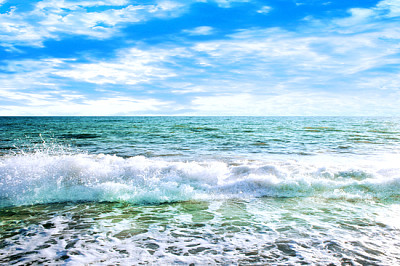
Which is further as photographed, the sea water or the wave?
the wave

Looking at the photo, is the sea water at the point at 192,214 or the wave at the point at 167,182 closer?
the sea water at the point at 192,214

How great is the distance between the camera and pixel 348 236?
14.9 ft

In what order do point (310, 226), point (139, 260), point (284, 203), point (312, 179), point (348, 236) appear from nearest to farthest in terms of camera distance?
1. point (139, 260)
2. point (348, 236)
3. point (310, 226)
4. point (284, 203)
5. point (312, 179)

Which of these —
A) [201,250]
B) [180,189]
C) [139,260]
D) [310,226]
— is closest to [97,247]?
[139,260]

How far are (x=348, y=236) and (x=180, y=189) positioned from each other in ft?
13.9

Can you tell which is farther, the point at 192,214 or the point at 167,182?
the point at 167,182

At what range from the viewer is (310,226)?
4.96 m

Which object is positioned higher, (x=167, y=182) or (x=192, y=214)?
(x=167, y=182)

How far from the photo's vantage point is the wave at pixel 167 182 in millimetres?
7020

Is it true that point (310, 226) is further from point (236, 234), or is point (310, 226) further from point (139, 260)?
point (139, 260)

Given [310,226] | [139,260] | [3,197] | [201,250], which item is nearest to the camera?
[139,260]

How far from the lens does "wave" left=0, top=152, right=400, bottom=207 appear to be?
23.0ft

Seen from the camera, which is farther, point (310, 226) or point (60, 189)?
point (60, 189)

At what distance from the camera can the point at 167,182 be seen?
775cm
